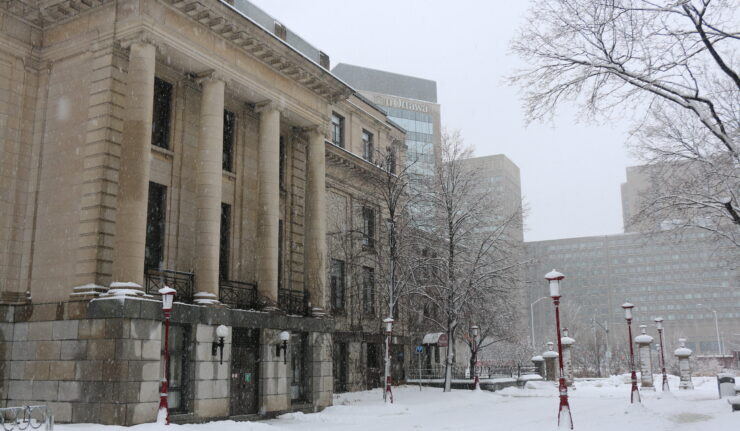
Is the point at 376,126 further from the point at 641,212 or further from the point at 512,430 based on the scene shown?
the point at 512,430

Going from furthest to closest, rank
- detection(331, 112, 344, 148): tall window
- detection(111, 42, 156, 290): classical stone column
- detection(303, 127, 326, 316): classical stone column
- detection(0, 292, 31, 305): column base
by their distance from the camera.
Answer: detection(331, 112, 344, 148): tall window
detection(303, 127, 326, 316): classical stone column
detection(0, 292, 31, 305): column base
detection(111, 42, 156, 290): classical stone column

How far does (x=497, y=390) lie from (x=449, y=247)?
451 inches

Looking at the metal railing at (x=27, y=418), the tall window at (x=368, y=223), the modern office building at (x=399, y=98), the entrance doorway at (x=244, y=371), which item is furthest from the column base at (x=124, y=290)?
the modern office building at (x=399, y=98)

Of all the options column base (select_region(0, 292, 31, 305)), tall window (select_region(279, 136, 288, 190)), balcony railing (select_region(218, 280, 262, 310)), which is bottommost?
column base (select_region(0, 292, 31, 305))

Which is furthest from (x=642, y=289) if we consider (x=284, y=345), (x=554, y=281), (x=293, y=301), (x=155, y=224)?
(x=155, y=224)

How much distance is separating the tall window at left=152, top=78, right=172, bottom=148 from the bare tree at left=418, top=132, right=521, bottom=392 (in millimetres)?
15622

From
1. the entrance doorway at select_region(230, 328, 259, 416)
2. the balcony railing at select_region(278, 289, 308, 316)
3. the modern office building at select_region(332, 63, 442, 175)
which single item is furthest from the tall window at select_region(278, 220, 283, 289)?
the modern office building at select_region(332, 63, 442, 175)

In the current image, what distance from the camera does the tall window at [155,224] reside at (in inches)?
911

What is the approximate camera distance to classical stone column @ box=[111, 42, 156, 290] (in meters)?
19.8

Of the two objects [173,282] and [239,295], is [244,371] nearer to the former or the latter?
[239,295]

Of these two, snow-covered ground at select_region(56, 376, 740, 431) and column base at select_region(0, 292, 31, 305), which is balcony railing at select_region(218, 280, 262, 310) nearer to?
snow-covered ground at select_region(56, 376, 740, 431)

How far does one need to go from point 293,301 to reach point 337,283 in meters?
8.64

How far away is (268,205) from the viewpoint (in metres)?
26.5

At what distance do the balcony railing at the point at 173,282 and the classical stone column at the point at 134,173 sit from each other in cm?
203
